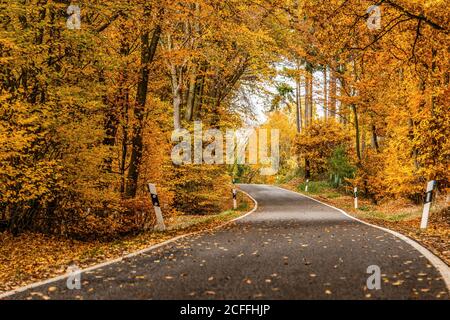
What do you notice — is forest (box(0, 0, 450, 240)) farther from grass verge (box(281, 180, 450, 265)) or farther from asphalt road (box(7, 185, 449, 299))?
asphalt road (box(7, 185, 449, 299))

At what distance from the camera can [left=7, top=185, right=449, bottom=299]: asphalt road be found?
202 inches

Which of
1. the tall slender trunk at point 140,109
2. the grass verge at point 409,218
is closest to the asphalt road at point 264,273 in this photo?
the grass verge at point 409,218

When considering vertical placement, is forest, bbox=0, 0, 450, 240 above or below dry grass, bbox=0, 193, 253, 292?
above

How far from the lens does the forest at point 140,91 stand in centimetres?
1007

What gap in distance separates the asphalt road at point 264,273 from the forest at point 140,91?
12.2 ft

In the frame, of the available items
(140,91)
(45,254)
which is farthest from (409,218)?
(45,254)

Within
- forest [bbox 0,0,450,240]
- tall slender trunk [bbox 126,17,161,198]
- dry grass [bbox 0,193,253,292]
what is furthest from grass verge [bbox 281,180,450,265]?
tall slender trunk [bbox 126,17,161,198]

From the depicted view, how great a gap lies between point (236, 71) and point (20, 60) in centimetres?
1452

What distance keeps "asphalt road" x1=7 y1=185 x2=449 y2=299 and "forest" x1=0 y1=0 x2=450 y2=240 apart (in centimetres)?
373

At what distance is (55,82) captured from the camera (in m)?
11.0

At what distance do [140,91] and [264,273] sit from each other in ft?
28.3

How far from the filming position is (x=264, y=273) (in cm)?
614

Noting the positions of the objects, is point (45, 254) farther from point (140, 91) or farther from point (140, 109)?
point (140, 91)

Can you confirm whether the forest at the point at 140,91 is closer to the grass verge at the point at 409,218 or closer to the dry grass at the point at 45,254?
the dry grass at the point at 45,254
